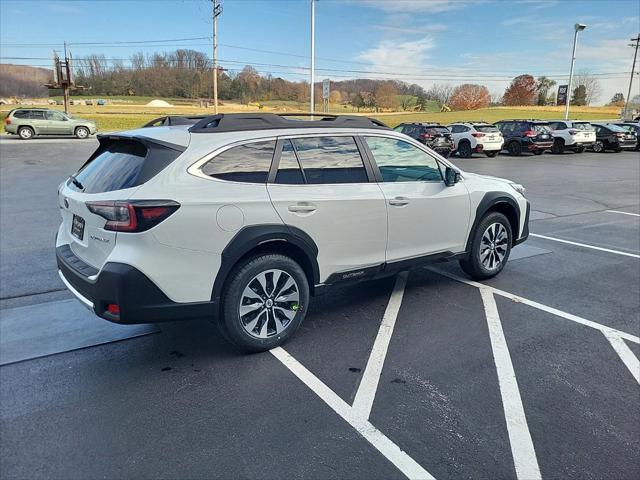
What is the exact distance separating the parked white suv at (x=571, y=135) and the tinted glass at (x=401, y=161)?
84.1 feet

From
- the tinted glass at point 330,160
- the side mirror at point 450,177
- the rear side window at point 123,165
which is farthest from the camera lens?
the side mirror at point 450,177

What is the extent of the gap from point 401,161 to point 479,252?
150 centimetres

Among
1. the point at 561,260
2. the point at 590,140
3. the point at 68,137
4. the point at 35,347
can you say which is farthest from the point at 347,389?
the point at 68,137

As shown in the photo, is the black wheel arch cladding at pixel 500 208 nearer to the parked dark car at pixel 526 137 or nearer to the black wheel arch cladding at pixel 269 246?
the black wheel arch cladding at pixel 269 246

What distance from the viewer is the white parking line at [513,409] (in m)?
2.51

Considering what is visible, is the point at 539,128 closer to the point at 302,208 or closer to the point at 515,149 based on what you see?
the point at 515,149

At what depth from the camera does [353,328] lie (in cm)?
422

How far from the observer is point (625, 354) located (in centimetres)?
378

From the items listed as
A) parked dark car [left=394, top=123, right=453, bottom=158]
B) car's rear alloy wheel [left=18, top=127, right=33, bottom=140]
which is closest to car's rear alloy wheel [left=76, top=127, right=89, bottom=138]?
car's rear alloy wheel [left=18, top=127, right=33, bottom=140]

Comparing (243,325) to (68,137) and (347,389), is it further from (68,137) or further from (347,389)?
A: (68,137)

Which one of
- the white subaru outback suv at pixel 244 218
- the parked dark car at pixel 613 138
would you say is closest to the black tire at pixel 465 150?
the parked dark car at pixel 613 138

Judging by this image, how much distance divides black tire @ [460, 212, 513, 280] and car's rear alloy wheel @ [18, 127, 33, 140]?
30543 millimetres

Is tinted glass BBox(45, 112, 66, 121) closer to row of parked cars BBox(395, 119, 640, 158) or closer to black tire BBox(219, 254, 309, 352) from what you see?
row of parked cars BBox(395, 119, 640, 158)

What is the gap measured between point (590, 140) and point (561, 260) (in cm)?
2519
